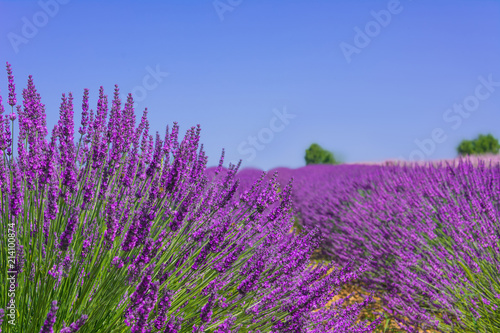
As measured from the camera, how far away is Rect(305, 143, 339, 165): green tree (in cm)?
3231

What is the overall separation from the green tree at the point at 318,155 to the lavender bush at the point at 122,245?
30.2m

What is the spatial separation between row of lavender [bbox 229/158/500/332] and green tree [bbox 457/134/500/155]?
26.5m

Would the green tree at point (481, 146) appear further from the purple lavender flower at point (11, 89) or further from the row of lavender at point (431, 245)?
the purple lavender flower at point (11, 89)

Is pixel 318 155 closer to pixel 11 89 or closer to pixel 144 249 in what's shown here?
pixel 11 89

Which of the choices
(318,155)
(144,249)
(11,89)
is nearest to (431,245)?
(144,249)

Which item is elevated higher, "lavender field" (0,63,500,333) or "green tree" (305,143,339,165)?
"green tree" (305,143,339,165)

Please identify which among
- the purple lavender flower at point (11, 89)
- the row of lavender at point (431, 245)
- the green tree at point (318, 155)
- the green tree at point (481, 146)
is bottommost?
the row of lavender at point (431, 245)

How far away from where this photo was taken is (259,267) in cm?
194

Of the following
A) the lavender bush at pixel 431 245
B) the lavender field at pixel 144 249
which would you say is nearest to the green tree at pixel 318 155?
the lavender bush at pixel 431 245

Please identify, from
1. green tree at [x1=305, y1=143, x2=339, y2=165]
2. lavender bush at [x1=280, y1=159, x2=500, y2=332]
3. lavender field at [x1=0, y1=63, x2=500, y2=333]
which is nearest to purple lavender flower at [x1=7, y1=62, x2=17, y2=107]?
lavender field at [x1=0, y1=63, x2=500, y2=333]

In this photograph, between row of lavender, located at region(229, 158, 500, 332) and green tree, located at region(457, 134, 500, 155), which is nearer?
row of lavender, located at region(229, 158, 500, 332)

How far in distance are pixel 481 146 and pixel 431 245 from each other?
29144mm

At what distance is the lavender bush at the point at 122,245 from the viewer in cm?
158

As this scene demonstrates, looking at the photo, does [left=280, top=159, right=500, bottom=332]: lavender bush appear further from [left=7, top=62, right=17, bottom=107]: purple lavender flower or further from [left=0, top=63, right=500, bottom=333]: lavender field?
[left=7, top=62, right=17, bottom=107]: purple lavender flower
